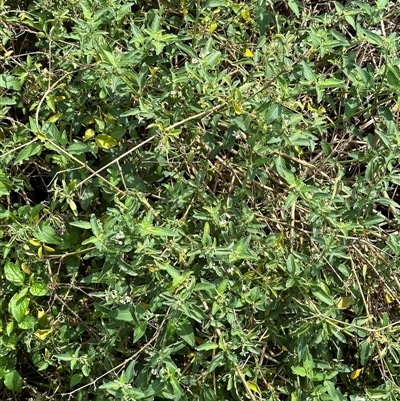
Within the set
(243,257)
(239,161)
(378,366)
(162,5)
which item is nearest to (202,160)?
(239,161)

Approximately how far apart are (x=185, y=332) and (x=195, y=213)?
14.6 inches

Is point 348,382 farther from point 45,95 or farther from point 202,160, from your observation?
point 45,95

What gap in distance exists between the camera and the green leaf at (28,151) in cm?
210

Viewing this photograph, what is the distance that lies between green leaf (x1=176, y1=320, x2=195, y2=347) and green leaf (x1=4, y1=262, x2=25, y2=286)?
62cm

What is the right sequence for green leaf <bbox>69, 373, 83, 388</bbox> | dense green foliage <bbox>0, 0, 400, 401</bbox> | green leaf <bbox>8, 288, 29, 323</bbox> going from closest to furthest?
dense green foliage <bbox>0, 0, 400, 401</bbox>
green leaf <bbox>69, 373, 83, 388</bbox>
green leaf <bbox>8, 288, 29, 323</bbox>

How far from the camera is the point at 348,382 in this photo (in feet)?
7.88

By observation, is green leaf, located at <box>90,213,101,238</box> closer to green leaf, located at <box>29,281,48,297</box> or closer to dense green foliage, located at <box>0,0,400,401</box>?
dense green foliage, located at <box>0,0,400,401</box>

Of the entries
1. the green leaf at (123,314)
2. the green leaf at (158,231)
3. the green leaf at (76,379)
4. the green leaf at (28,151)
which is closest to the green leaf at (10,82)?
the green leaf at (28,151)

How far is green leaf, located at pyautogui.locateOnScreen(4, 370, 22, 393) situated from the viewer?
2363 millimetres

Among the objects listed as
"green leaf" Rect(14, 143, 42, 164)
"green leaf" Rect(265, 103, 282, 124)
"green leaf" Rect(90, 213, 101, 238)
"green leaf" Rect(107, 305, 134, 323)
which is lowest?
"green leaf" Rect(107, 305, 134, 323)

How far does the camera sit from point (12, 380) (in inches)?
93.1

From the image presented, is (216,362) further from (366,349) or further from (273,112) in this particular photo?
(273,112)

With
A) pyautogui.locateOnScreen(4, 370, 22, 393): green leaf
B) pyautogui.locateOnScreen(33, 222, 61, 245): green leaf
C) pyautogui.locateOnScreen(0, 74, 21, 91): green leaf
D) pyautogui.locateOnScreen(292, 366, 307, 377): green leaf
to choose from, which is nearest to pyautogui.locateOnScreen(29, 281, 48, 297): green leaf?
pyautogui.locateOnScreen(33, 222, 61, 245): green leaf

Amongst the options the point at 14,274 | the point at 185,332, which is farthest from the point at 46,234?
the point at 185,332
